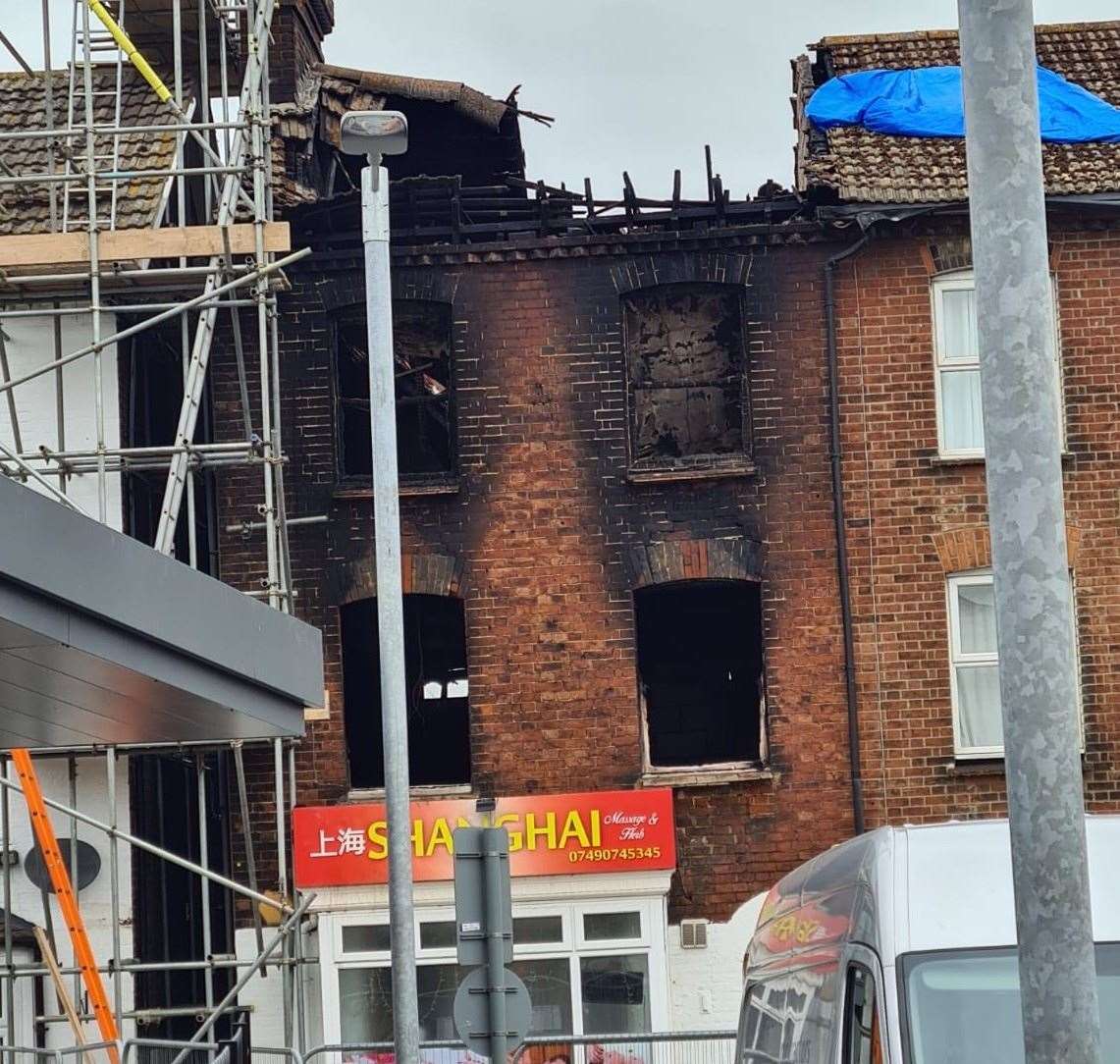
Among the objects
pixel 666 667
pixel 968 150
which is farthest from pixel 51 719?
pixel 666 667

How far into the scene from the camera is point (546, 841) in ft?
71.9

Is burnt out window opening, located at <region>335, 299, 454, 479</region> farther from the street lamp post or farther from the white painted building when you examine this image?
the street lamp post

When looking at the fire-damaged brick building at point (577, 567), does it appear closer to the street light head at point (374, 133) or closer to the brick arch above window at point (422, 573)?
the brick arch above window at point (422, 573)

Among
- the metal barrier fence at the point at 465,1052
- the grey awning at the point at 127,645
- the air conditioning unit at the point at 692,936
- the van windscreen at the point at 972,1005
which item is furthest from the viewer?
the air conditioning unit at the point at 692,936

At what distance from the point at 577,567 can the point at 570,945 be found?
398 cm

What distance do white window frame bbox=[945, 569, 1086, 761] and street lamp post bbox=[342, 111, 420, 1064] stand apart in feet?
28.6

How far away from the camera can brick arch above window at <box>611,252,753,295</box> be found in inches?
907

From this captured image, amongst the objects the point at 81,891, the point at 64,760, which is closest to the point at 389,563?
the point at 64,760

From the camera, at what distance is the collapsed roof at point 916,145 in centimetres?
2272

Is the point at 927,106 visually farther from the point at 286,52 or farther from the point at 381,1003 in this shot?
the point at 381,1003

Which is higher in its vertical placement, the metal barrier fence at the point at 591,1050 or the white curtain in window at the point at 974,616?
the white curtain in window at the point at 974,616

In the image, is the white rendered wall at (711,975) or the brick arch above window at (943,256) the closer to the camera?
the white rendered wall at (711,975)

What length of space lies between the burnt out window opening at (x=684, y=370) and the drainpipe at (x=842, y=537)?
3.29ft

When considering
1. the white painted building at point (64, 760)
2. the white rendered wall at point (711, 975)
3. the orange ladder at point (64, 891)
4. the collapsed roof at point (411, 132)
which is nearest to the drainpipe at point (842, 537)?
the white rendered wall at point (711, 975)
